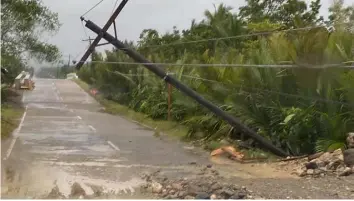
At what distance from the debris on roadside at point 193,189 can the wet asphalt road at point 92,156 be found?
0.37m

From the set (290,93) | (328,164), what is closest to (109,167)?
(328,164)

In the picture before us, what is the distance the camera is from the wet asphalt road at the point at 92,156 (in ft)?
32.9

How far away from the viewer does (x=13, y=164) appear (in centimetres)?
1212

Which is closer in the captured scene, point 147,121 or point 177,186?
point 177,186

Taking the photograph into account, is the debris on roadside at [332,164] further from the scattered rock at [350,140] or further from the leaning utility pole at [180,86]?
the leaning utility pole at [180,86]

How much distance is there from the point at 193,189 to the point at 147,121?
16.9m

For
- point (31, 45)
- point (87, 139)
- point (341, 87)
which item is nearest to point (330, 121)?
point (341, 87)

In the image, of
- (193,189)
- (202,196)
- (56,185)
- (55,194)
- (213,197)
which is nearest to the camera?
(213,197)

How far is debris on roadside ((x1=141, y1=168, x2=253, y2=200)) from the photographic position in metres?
8.44

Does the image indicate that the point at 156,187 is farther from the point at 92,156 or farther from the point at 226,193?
the point at 92,156

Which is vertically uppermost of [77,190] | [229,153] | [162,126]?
[77,190]

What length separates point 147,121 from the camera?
84.2 feet

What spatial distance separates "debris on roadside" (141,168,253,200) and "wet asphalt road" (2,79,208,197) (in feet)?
1.23

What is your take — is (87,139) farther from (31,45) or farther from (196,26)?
(196,26)
